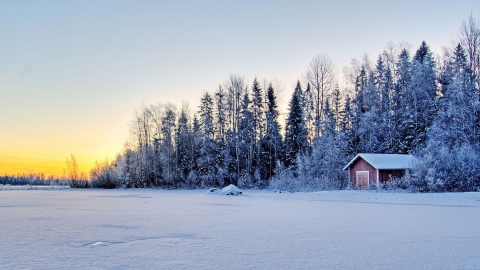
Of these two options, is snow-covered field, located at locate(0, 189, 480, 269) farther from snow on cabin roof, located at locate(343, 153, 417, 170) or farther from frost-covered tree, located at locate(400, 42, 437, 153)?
frost-covered tree, located at locate(400, 42, 437, 153)

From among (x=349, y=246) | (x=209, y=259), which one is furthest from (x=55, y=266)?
(x=349, y=246)

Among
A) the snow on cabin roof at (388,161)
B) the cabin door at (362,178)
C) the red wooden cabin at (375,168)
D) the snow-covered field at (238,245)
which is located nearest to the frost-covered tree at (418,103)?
the snow on cabin roof at (388,161)

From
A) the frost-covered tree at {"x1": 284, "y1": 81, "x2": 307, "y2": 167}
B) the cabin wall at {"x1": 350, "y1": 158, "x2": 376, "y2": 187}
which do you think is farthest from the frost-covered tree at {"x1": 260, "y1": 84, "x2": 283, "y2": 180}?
the cabin wall at {"x1": 350, "y1": 158, "x2": 376, "y2": 187}

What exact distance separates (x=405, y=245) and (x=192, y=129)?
45.5 m

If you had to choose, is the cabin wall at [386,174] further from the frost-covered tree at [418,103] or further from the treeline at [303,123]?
the frost-covered tree at [418,103]

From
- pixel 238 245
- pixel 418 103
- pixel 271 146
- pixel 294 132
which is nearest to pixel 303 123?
pixel 294 132

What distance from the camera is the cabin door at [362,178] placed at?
30383 mm

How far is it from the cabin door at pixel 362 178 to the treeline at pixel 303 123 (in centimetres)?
278

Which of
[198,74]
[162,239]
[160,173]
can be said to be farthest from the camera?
[160,173]

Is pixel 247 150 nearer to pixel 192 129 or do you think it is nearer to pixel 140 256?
pixel 192 129

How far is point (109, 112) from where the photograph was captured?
29.7 metres

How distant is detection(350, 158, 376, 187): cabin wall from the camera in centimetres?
2965

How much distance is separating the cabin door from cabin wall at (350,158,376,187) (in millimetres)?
262

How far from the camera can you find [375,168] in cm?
2923
